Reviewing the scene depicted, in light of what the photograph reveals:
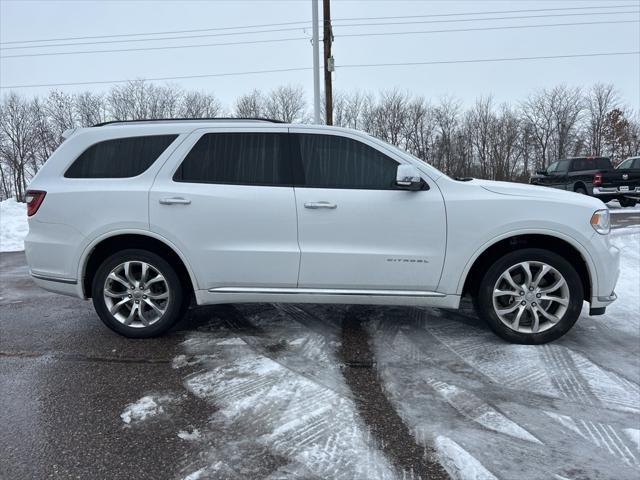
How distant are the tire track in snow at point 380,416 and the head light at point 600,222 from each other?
2.13 meters

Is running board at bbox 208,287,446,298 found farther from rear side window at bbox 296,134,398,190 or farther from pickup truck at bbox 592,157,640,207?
pickup truck at bbox 592,157,640,207

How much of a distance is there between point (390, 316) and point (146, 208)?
258 cm

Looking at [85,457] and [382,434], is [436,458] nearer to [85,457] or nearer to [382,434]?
[382,434]

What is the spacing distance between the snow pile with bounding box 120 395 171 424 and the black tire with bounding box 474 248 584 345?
260 cm

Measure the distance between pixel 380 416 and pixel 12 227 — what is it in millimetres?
12773

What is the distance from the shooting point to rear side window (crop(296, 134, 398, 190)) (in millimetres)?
3727

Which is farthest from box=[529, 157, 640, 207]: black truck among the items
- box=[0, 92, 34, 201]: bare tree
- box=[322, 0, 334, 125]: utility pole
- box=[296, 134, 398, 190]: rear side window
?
box=[0, 92, 34, 201]: bare tree

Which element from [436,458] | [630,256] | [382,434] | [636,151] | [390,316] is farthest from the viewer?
[636,151]

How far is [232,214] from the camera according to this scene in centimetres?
371

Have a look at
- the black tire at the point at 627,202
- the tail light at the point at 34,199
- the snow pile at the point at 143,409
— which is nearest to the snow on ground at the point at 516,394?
the snow pile at the point at 143,409

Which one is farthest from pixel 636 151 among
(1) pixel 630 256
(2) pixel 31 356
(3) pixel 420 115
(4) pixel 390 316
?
(2) pixel 31 356

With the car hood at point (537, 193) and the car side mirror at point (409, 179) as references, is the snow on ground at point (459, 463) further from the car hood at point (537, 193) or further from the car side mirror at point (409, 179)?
the car hood at point (537, 193)

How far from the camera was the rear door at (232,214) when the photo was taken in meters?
3.70

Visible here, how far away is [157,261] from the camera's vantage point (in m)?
3.84
